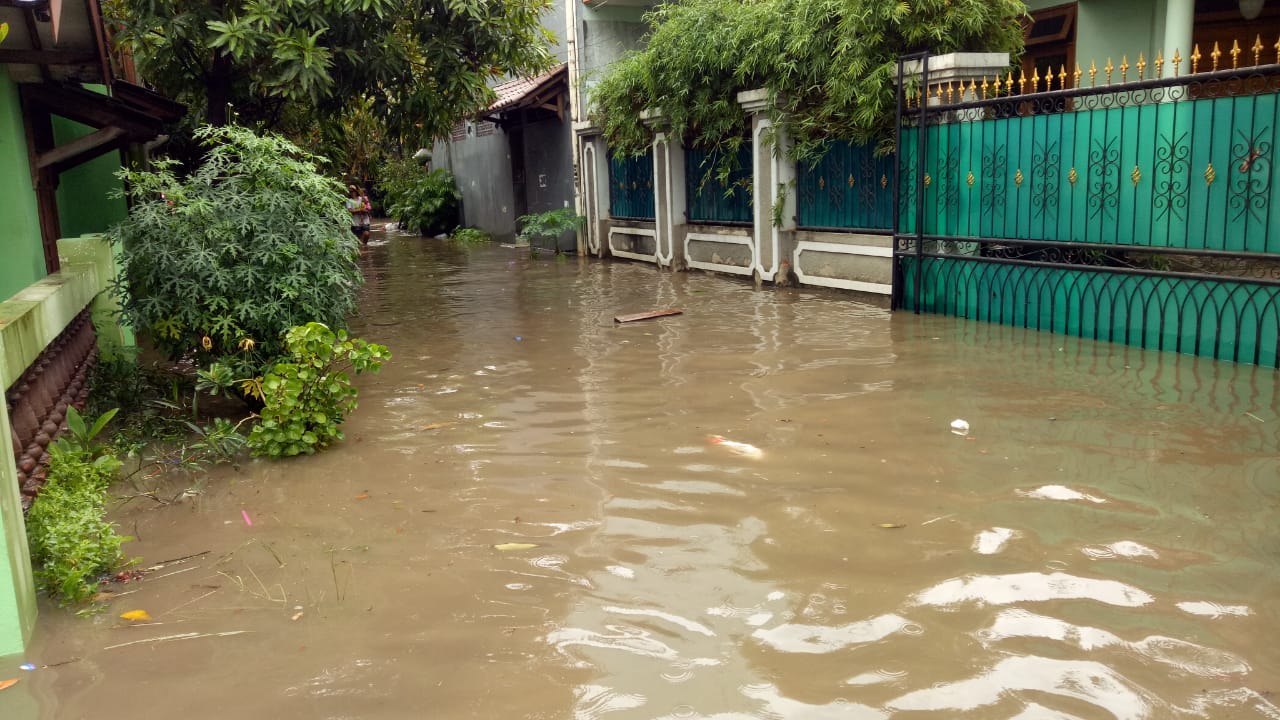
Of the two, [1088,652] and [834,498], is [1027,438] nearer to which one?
[834,498]

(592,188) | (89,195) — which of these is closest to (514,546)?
(89,195)

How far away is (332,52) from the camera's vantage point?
393 inches

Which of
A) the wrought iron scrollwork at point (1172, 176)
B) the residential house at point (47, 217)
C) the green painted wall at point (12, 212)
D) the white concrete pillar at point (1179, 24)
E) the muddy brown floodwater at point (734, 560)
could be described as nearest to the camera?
the muddy brown floodwater at point (734, 560)

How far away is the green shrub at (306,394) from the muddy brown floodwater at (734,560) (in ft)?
0.50

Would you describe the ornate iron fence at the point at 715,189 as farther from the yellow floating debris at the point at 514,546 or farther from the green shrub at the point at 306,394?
the yellow floating debris at the point at 514,546

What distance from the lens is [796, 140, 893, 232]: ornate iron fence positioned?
422 inches

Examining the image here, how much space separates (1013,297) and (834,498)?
503 cm

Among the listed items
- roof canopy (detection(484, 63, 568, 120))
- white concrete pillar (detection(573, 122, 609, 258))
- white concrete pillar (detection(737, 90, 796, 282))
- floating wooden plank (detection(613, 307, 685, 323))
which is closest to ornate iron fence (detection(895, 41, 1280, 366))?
white concrete pillar (detection(737, 90, 796, 282))

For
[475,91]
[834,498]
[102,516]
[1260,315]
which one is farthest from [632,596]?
[475,91]

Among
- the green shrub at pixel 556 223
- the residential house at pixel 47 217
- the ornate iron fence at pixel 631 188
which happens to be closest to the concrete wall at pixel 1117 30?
the ornate iron fence at pixel 631 188

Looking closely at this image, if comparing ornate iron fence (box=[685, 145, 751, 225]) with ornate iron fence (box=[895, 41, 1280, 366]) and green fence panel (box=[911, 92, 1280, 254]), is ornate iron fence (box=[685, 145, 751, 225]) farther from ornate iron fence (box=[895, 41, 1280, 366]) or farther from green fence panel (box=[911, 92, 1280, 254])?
green fence panel (box=[911, 92, 1280, 254])

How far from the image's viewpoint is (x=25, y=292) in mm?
5500

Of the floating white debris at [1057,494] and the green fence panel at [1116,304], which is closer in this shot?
the floating white debris at [1057,494]

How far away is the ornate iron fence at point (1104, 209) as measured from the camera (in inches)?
275
